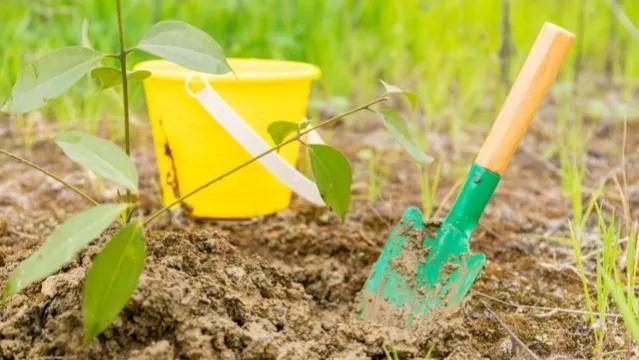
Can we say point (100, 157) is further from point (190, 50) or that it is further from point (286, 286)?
point (286, 286)

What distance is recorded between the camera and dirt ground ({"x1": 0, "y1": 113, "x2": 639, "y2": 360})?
1310 mm

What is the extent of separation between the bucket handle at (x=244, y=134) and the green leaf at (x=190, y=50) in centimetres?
65

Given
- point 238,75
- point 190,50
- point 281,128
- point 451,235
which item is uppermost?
point 190,50

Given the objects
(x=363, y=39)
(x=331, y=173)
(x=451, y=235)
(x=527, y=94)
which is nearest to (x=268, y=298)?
(x=331, y=173)

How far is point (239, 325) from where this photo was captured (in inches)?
56.4

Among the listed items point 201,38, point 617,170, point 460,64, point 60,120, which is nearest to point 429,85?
point 460,64

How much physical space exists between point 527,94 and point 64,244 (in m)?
0.88

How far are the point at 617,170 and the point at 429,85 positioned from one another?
0.73 m

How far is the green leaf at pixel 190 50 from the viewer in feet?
4.25

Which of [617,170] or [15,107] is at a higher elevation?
[15,107]

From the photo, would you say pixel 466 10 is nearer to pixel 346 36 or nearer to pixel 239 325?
pixel 346 36

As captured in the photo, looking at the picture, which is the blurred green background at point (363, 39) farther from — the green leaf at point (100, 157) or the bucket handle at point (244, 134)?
the green leaf at point (100, 157)

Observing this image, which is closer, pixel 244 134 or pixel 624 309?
pixel 624 309

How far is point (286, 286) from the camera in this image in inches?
65.2
